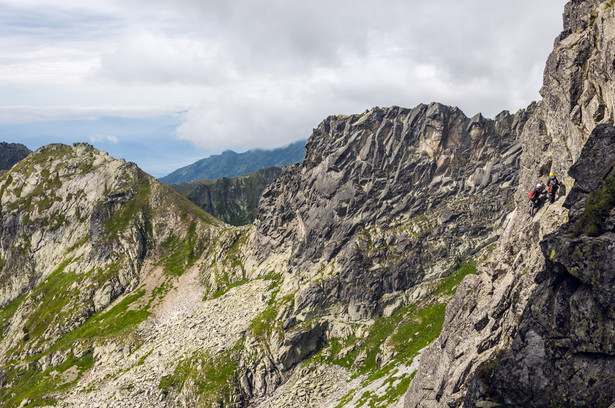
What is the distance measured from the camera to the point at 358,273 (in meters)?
92.4

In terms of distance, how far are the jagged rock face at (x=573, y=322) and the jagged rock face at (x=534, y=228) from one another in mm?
7759

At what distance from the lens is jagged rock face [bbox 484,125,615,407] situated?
69.3 ft

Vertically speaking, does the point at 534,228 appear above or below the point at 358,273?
above

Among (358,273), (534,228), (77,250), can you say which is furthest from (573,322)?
(77,250)

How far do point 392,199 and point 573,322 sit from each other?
81.9 m

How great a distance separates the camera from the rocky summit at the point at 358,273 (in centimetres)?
2472

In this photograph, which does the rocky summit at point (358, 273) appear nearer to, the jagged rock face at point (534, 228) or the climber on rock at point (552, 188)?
the jagged rock face at point (534, 228)

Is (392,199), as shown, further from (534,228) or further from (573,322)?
(573,322)

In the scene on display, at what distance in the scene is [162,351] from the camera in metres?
91.6

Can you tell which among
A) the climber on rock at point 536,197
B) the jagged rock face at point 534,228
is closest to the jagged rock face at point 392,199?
the jagged rock face at point 534,228

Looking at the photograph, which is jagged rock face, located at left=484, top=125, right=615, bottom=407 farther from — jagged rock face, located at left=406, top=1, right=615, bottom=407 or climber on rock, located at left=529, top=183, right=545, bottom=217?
climber on rock, located at left=529, top=183, right=545, bottom=217

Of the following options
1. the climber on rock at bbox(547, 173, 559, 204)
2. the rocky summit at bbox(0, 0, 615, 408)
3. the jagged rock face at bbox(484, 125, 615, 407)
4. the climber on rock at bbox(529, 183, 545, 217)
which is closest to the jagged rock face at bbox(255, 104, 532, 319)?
the rocky summit at bbox(0, 0, 615, 408)

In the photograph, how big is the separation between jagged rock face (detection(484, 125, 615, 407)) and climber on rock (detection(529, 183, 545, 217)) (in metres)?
17.0

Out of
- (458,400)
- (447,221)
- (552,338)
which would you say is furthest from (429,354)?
(447,221)
